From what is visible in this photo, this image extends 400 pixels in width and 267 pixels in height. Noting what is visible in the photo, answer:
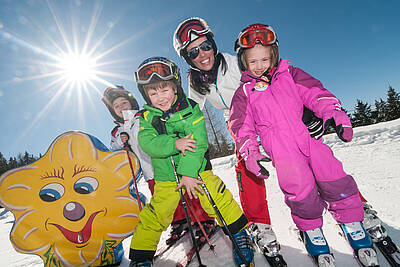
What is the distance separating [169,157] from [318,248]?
60.1 inches

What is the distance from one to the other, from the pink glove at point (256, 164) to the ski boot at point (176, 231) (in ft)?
5.10

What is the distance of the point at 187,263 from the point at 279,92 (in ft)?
6.20

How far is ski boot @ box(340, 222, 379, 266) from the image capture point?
134 centimetres

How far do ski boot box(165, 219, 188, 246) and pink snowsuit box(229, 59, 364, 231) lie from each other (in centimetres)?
157

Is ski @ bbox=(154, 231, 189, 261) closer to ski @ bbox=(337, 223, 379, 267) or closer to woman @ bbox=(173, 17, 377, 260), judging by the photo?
woman @ bbox=(173, 17, 377, 260)

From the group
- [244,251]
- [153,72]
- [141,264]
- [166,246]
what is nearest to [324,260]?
[244,251]

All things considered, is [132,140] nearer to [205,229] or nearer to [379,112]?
[205,229]

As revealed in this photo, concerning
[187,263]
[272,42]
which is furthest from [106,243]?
[272,42]

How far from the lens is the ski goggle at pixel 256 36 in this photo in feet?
6.03

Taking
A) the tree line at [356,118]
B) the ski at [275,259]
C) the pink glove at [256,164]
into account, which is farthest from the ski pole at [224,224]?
the tree line at [356,118]

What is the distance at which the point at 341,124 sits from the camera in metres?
1.35

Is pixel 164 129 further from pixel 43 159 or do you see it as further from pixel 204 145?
pixel 43 159

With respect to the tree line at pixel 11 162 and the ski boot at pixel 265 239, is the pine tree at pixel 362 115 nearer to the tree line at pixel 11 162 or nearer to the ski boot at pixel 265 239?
the ski boot at pixel 265 239

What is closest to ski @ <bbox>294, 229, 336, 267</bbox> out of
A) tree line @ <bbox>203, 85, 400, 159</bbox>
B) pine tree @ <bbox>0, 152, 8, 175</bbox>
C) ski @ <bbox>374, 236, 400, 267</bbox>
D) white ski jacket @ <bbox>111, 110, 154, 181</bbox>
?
ski @ <bbox>374, 236, 400, 267</bbox>
